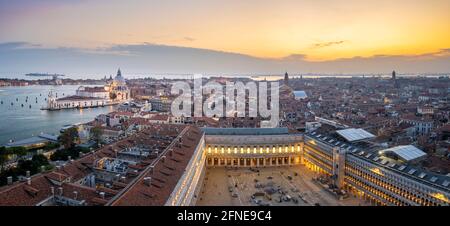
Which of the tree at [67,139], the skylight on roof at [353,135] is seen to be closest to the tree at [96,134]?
the tree at [67,139]

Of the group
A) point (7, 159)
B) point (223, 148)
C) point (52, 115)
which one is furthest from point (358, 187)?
point (52, 115)

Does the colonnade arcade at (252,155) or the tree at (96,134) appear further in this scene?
the tree at (96,134)

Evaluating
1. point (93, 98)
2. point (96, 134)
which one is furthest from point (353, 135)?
point (93, 98)

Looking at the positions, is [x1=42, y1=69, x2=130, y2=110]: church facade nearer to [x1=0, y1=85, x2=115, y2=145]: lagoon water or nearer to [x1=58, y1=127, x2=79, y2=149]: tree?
[x1=0, y1=85, x2=115, y2=145]: lagoon water

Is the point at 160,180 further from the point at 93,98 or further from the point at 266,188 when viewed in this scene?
the point at 93,98

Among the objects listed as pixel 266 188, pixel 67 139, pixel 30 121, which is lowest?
pixel 266 188

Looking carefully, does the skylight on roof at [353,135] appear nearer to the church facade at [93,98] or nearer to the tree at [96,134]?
the tree at [96,134]

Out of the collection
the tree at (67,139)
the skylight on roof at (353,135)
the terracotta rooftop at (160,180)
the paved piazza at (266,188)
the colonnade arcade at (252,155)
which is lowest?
the paved piazza at (266,188)

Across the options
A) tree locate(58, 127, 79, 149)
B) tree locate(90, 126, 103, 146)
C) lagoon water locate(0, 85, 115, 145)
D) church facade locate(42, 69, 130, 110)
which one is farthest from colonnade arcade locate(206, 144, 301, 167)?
church facade locate(42, 69, 130, 110)
